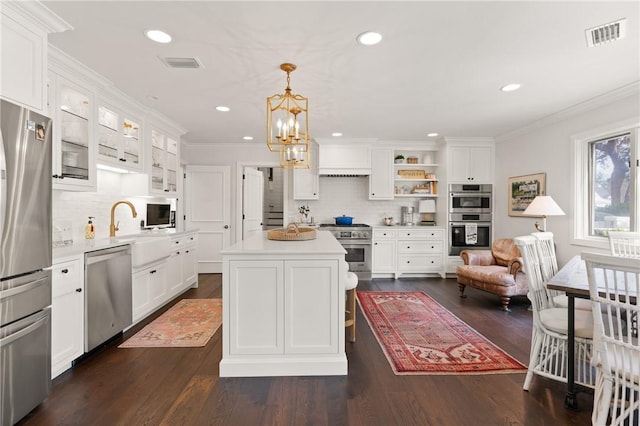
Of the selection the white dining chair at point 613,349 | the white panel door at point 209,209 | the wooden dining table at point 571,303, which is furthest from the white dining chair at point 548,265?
the white panel door at point 209,209

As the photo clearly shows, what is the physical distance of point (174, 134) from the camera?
4664 mm

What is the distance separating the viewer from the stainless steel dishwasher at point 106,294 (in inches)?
99.7

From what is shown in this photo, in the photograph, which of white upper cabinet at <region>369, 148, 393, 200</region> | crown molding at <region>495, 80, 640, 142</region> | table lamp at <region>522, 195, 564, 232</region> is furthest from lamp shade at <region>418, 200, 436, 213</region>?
table lamp at <region>522, 195, 564, 232</region>

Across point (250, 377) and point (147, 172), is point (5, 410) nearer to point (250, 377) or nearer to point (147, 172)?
point (250, 377)

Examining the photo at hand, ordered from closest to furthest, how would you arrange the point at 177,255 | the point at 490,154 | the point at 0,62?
1. the point at 0,62
2. the point at 177,255
3. the point at 490,154

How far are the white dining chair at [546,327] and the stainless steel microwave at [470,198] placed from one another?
3262 millimetres

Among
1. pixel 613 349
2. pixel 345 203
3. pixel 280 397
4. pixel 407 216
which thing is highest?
pixel 345 203

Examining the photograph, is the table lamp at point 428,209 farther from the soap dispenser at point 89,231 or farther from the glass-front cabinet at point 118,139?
the soap dispenser at point 89,231

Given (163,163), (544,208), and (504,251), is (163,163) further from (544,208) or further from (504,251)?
(504,251)

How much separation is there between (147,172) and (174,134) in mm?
999

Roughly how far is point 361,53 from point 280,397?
8.56 feet

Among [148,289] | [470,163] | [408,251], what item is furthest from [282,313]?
[470,163]

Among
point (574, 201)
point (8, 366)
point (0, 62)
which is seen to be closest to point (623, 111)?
point (574, 201)

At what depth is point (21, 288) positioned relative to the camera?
177cm
